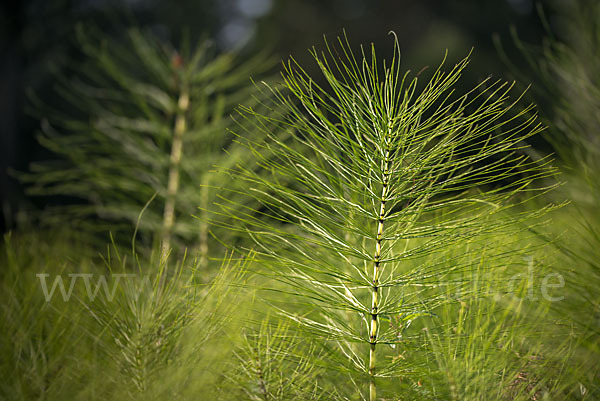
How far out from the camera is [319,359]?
81 centimetres

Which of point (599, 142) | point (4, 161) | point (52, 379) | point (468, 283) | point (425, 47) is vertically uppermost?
point (425, 47)

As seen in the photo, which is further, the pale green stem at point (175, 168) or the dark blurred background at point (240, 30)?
the dark blurred background at point (240, 30)

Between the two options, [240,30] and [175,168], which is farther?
[240,30]

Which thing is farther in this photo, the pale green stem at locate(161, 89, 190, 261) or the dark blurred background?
the dark blurred background

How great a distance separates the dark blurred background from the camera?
16.8 feet

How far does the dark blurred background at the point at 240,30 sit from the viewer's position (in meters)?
5.11

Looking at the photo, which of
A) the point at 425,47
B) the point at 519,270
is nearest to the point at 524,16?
the point at 425,47

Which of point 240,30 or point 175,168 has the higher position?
point 240,30

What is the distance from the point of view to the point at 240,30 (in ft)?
27.2

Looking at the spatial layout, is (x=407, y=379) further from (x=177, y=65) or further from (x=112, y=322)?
(x=177, y=65)

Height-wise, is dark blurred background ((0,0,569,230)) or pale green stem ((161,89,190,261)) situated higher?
dark blurred background ((0,0,569,230))

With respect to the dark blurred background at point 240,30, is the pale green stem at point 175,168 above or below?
below

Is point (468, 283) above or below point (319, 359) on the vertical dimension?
above

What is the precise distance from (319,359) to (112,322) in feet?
1.16
